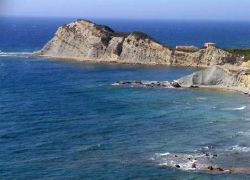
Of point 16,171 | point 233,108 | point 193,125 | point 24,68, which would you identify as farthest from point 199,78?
point 16,171

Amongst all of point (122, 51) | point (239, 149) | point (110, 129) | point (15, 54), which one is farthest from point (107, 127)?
point (15, 54)

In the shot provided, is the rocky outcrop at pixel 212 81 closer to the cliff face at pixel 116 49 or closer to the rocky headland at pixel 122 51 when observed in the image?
the rocky headland at pixel 122 51

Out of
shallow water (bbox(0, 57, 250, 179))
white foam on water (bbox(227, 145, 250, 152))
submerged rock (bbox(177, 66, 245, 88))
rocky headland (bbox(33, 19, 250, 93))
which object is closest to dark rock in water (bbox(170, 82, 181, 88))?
submerged rock (bbox(177, 66, 245, 88))

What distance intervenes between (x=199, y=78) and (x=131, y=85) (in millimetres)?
14925

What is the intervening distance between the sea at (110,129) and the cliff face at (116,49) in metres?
36.9

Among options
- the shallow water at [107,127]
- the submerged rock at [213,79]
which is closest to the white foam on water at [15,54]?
the shallow water at [107,127]

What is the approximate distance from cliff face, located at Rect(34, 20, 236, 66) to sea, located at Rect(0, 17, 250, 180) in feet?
121

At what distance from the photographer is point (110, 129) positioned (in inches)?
2840

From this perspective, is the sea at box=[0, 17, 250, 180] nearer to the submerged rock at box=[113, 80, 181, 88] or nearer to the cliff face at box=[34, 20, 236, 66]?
the submerged rock at box=[113, 80, 181, 88]

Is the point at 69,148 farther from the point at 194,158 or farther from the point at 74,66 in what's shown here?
the point at 74,66

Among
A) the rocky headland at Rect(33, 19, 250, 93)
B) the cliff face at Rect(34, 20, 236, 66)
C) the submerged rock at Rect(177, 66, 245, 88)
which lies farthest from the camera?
the cliff face at Rect(34, 20, 236, 66)

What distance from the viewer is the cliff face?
152 meters

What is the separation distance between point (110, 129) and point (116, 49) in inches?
3584

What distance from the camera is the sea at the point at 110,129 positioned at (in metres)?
55.7
